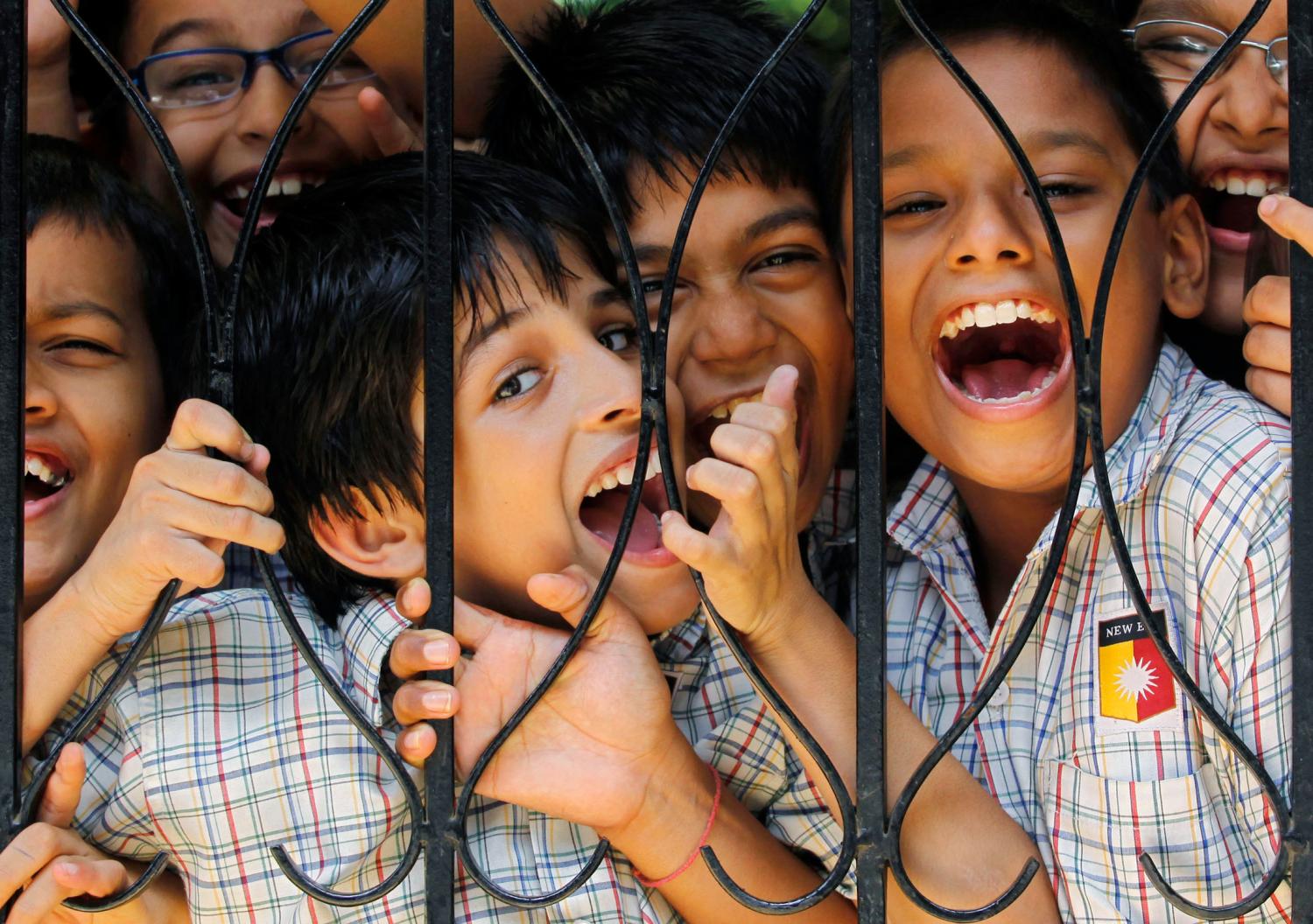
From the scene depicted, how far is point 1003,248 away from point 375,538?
79 centimetres

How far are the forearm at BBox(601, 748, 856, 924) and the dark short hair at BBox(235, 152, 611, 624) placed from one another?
1.45ft

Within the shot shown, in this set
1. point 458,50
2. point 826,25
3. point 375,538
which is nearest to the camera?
point 375,538

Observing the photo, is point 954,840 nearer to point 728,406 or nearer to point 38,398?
point 728,406

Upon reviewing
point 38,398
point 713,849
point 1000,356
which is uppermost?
point 1000,356

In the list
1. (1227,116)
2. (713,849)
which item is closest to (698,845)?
(713,849)

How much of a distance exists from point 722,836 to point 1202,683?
523mm

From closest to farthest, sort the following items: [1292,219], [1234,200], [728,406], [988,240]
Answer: [1292,219] < [988,240] < [728,406] < [1234,200]

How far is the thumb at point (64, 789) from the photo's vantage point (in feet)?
4.60

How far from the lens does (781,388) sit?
144 cm

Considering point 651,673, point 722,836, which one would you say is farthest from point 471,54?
point 722,836

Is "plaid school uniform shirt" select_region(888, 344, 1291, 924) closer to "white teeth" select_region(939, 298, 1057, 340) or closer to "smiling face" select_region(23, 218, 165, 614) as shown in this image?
"white teeth" select_region(939, 298, 1057, 340)

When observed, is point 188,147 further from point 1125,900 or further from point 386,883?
point 1125,900

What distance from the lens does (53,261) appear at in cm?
175

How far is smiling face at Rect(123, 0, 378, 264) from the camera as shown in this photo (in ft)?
6.93
